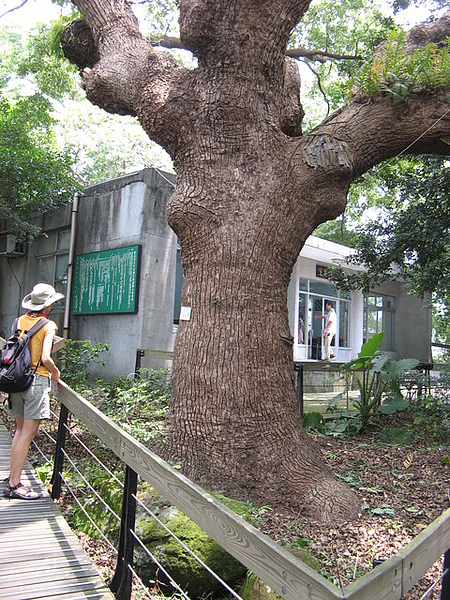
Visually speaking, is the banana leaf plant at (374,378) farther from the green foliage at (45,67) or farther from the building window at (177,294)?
the green foliage at (45,67)

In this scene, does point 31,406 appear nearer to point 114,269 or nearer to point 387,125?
point 387,125

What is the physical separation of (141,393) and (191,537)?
173 inches

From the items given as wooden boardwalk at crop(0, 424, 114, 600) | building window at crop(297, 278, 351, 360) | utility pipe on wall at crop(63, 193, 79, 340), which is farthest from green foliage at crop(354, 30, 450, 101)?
building window at crop(297, 278, 351, 360)

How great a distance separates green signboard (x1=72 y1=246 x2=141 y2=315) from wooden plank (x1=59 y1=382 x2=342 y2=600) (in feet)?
22.9

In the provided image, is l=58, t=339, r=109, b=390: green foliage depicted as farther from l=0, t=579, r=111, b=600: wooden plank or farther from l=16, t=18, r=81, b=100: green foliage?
l=16, t=18, r=81, b=100: green foliage

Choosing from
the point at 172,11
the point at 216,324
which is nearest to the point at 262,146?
the point at 216,324

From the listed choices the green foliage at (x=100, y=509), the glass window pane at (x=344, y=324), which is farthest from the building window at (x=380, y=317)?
the green foliage at (x=100, y=509)

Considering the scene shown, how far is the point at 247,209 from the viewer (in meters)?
5.00

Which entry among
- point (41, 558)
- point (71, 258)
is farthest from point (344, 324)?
point (41, 558)

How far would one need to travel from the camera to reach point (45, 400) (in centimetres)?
473

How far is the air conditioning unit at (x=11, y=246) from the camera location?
48.1 feet

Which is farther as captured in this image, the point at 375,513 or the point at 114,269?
the point at 114,269

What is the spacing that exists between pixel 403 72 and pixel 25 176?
9653 millimetres

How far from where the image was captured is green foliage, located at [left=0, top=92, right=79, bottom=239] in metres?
12.3
